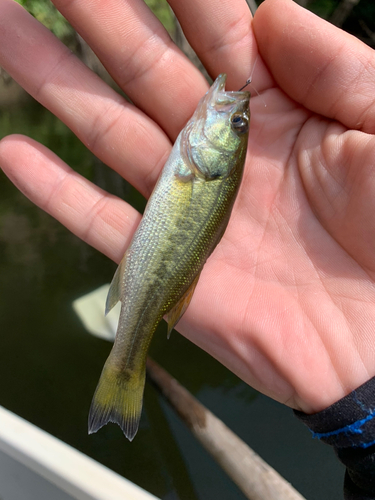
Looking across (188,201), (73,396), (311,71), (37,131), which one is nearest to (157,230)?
(188,201)

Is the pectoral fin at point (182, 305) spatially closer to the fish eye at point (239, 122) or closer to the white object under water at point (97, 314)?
the fish eye at point (239, 122)

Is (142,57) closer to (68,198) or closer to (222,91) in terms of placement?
(222,91)

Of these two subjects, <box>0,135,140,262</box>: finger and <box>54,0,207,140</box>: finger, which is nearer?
<box>54,0,207,140</box>: finger

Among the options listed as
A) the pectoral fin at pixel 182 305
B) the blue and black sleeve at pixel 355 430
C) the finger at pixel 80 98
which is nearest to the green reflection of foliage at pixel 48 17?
the finger at pixel 80 98

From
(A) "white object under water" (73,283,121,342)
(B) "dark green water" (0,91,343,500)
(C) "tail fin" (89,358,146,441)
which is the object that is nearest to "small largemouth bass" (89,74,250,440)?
(C) "tail fin" (89,358,146,441)

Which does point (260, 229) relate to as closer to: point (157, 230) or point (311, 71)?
point (157, 230)

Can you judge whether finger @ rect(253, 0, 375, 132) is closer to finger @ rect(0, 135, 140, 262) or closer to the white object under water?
finger @ rect(0, 135, 140, 262)
